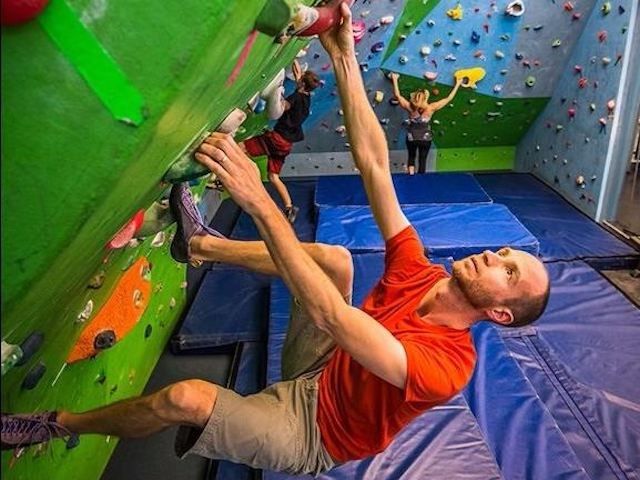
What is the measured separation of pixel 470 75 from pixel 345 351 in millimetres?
5150

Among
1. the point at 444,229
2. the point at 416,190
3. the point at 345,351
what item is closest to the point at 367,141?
the point at 345,351

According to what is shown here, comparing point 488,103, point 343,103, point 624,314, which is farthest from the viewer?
point 488,103

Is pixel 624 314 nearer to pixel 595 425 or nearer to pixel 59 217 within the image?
pixel 595 425

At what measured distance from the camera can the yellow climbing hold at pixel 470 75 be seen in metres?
5.98

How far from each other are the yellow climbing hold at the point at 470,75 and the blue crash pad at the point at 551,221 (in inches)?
50.7

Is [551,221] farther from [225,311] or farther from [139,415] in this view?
[139,415]

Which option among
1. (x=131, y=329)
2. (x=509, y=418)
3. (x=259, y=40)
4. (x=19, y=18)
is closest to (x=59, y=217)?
(x=19, y=18)

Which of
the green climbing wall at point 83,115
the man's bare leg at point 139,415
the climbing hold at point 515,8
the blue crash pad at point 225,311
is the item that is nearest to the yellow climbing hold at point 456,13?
the climbing hold at point 515,8

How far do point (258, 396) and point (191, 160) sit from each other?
913mm

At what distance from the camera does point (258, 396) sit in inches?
70.6

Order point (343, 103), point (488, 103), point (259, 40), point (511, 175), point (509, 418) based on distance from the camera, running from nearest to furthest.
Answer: point (259, 40), point (343, 103), point (509, 418), point (488, 103), point (511, 175)

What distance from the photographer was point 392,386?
5.37 feet

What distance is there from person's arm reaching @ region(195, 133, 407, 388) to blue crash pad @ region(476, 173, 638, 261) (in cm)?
362

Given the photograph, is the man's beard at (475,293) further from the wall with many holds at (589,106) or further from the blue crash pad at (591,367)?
the wall with many holds at (589,106)
